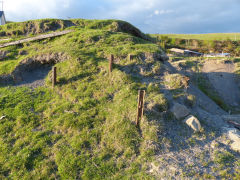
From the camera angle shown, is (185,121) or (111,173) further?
(185,121)

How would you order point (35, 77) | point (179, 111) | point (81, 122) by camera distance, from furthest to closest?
1. point (35, 77)
2. point (179, 111)
3. point (81, 122)

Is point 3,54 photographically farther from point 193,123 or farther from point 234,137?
point 234,137

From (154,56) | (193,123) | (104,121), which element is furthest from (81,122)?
(154,56)

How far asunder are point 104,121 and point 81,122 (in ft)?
3.52

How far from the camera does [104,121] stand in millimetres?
8086

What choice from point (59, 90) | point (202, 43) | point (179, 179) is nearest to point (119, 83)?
point (59, 90)

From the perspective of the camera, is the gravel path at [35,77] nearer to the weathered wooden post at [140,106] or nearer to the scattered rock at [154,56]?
the scattered rock at [154,56]

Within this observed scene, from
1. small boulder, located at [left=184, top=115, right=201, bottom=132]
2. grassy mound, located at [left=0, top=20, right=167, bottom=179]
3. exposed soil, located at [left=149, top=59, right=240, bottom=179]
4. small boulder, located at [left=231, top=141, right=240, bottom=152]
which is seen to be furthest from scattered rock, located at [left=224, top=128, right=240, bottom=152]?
grassy mound, located at [left=0, top=20, right=167, bottom=179]

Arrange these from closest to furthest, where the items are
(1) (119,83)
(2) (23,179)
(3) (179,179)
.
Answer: (3) (179,179) → (2) (23,179) → (1) (119,83)

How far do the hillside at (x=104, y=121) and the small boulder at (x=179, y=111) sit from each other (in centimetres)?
5

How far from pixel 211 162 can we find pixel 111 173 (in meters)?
3.66

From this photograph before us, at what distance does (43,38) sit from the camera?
15883mm

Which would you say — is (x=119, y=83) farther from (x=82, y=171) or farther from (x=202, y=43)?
(x=202, y=43)

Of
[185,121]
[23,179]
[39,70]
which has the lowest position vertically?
[23,179]
